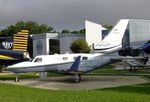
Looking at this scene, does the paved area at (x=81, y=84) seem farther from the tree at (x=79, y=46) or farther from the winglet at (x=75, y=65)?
the tree at (x=79, y=46)

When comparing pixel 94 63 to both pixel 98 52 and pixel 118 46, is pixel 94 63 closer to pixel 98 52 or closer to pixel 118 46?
pixel 98 52

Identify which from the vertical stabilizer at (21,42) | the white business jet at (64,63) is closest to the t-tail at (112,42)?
the white business jet at (64,63)

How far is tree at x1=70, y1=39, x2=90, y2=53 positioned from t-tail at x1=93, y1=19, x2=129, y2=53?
118 feet

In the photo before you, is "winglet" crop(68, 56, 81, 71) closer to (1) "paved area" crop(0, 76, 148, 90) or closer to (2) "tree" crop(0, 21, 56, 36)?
(1) "paved area" crop(0, 76, 148, 90)

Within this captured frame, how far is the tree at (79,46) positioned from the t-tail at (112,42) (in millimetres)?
36050

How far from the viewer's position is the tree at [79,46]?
71938mm

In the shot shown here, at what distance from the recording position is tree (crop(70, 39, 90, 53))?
71.9m

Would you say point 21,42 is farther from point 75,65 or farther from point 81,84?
point 81,84

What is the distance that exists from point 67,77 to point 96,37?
44.3 metres

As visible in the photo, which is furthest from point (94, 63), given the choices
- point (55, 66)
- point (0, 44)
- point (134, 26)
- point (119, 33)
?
point (134, 26)

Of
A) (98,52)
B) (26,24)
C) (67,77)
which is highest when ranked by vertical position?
(26,24)

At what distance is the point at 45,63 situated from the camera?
97.6 ft

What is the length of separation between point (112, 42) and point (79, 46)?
38.1m

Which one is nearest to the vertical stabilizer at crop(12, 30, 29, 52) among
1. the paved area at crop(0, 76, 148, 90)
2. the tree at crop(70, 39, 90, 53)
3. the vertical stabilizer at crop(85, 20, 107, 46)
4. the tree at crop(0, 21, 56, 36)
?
the paved area at crop(0, 76, 148, 90)
